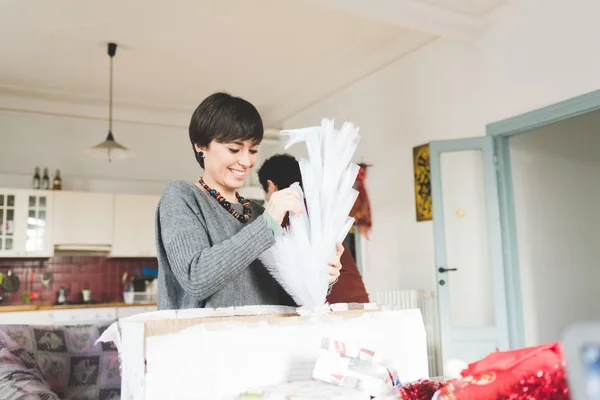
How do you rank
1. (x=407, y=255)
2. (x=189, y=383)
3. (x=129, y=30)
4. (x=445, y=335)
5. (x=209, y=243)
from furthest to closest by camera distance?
1. (x=407, y=255)
2. (x=129, y=30)
3. (x=445, y=335)
4. (x=209, y=243)
5. (x=189, y=383)

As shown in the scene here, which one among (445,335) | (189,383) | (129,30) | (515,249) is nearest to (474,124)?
(515,249)

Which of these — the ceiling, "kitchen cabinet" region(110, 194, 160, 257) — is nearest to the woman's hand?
the ceiling

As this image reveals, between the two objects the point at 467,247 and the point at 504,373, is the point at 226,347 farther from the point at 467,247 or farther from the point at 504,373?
the point at 467,247

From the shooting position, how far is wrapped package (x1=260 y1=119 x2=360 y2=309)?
93 centimetres

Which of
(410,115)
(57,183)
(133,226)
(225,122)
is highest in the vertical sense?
(410,115)

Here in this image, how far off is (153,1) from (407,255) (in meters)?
3.04

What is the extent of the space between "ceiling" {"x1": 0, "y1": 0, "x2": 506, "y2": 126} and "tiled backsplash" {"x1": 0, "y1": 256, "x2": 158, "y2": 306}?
1.91 m

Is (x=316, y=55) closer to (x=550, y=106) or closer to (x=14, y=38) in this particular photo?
(x=550, y=106)

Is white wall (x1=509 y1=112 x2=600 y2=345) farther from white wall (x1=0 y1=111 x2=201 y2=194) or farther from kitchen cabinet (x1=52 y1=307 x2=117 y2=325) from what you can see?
white wall (x1=0 y1=111 x2=201 y2=194)

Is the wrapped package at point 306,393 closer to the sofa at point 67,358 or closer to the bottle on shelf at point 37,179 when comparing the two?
the sofa at point 67,358

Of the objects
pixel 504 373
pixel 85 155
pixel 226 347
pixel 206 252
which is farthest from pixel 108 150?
pixel 504 373

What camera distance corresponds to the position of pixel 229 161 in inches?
45.2

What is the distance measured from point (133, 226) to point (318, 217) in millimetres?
5657

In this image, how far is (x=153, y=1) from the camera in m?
4.11
